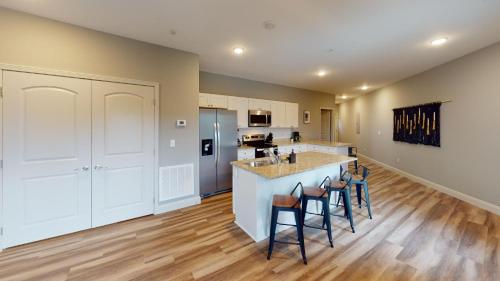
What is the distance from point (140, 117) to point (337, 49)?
3.46m

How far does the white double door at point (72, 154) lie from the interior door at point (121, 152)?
11 millimetres

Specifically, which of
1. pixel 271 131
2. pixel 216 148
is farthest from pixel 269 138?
pixel 216 148

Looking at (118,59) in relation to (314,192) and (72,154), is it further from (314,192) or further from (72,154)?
(314,192)

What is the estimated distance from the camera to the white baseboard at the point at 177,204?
3176 mm

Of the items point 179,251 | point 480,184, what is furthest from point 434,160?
point 179,251

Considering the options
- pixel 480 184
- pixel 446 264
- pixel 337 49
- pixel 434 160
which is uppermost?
pixel 337 49

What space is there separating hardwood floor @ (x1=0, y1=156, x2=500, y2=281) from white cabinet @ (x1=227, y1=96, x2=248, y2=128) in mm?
2488

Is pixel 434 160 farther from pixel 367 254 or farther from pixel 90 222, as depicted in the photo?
pixel 90 222

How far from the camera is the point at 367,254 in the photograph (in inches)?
84.0

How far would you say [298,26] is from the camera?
8.57 feet

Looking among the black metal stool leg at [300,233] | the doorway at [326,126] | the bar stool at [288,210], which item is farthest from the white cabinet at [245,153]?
the doorway at [326,126]

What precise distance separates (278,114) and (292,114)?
2.01 feet

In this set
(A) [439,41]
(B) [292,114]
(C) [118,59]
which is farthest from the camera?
(B) [292,114]

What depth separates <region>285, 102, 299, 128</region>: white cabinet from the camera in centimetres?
594
